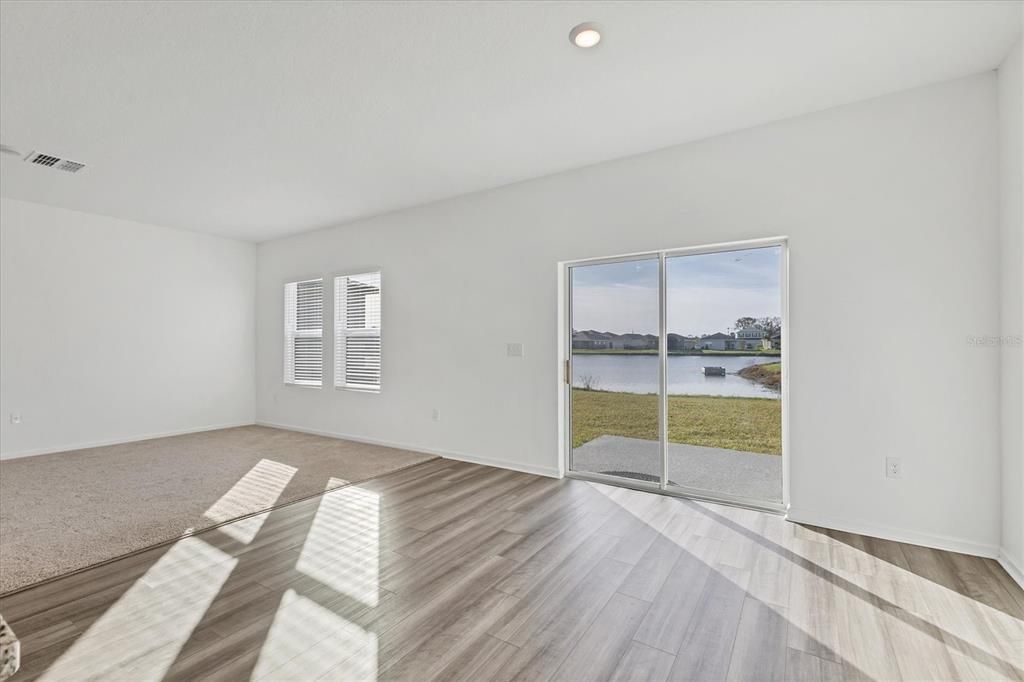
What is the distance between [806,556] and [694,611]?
1.01 meters

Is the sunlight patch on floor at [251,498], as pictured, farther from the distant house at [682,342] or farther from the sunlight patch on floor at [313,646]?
the distant house at [682,342]

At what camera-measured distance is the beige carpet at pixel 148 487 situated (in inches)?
112

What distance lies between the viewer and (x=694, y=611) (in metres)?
2.16

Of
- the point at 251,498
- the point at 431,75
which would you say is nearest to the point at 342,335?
the point at 251,498

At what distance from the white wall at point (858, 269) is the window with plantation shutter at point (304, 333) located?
325 centimetres

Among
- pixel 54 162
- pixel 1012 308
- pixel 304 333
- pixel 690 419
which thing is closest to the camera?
pixel 1012 308

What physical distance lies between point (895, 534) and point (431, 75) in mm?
3940

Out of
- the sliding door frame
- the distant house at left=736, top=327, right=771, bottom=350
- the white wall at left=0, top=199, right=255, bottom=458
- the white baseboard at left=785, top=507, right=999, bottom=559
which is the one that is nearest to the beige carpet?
the white wall at left=0, top=199, right=255, bottom=458

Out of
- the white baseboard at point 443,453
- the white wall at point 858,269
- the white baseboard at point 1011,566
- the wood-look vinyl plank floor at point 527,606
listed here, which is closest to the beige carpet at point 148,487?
the white baseboard at point 443,453

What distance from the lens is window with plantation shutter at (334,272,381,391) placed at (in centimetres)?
584

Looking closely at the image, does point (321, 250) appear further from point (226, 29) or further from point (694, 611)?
point (694, 611)

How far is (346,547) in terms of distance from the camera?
9.29ft

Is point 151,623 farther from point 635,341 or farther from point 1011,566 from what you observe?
point 1011,566

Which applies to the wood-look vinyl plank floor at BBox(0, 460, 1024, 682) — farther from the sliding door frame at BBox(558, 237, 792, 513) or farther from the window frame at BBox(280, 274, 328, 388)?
the window frame at BBox(280, 274, 328, 388)
